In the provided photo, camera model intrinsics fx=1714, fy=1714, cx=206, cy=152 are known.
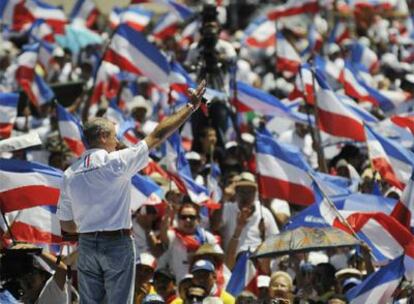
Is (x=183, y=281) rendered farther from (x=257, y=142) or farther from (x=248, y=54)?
(x=248, y=54)

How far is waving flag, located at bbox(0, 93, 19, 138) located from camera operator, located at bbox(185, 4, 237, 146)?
245 cm

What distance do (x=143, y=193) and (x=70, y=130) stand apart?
2.46 m

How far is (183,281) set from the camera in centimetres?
1431

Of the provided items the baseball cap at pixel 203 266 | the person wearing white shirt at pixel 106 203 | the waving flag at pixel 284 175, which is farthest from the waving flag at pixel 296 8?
the person wearing white shirt at pixel 106 203

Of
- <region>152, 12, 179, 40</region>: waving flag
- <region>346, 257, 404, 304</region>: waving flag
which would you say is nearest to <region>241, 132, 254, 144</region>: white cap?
<region>152, 12, 179, 40</region>: waving flag

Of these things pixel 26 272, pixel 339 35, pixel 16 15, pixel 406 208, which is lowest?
pixel 339 35

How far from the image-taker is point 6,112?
16.7 m

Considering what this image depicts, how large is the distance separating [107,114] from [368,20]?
39.7 ft

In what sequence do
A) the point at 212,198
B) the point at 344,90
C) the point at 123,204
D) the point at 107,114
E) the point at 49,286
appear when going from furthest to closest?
the point at 344,90
the point at 107,114
the point at 212,198
the point at 49,286
the point at 123,204

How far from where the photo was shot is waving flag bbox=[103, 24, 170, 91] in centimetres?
1872

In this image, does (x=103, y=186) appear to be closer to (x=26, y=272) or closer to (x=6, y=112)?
(x=26, y=272)

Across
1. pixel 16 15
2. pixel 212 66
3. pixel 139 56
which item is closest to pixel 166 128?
pixel 139 56

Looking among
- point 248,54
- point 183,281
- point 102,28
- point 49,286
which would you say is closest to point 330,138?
point 183,281

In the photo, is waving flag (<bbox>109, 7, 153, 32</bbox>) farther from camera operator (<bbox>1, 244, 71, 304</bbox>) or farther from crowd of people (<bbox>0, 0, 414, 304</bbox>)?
camera operator (<bbox>1, 244, 71, 304</bbox>)
